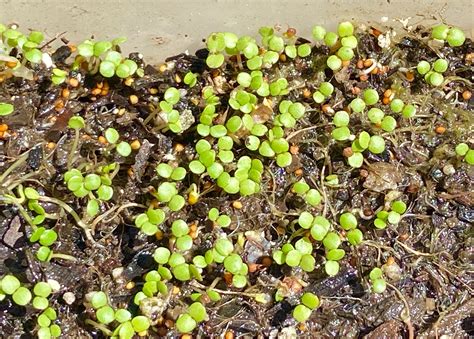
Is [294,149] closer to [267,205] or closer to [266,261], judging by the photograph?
[267,205]

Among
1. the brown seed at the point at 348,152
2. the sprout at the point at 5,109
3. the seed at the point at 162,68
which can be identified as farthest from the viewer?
the seed at the point at 162,68

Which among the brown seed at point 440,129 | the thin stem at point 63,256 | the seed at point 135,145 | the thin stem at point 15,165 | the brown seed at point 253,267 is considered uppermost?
the brown seed at point 440,129

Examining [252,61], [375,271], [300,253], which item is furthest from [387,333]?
[252,61]

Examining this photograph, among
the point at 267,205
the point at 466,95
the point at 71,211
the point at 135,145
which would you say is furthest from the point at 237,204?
the point at 466,95

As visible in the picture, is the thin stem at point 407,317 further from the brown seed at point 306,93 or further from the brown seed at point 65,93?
the brown seed at point 65,93

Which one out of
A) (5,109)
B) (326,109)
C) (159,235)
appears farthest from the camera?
(326,109)

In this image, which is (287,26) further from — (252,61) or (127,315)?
(127,315)

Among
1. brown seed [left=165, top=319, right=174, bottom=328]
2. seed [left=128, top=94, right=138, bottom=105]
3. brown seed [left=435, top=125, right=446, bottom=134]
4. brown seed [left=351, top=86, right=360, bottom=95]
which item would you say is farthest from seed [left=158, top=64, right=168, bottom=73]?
brown seed [left=435, top=125, right=446, bottom=134]

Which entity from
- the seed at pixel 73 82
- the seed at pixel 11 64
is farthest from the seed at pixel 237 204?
the seed at pixel 11 64
